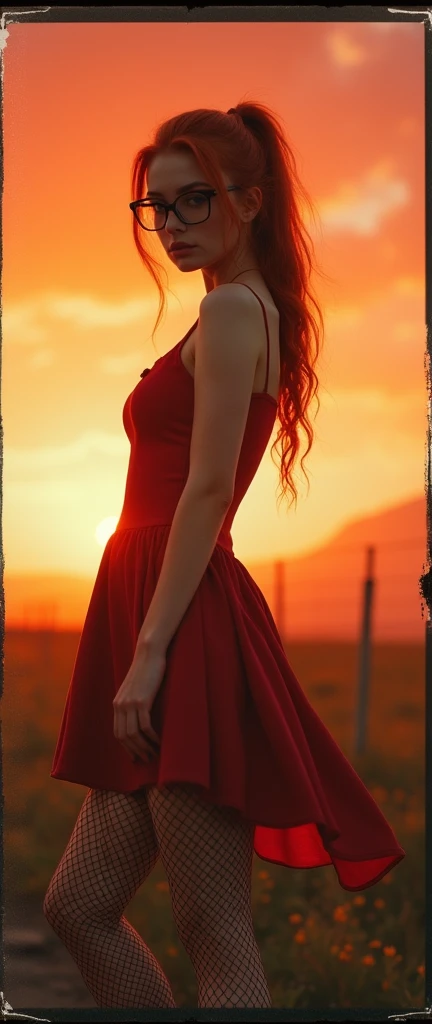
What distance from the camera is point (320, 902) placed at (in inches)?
206

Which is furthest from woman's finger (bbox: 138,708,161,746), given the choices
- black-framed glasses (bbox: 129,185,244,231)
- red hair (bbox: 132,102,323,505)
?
black-framed glasses (bbox: 129,185,244,231)

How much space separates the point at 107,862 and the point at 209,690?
434 millimetres

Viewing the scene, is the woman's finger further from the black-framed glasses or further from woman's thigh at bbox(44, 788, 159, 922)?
the black-framed glasses

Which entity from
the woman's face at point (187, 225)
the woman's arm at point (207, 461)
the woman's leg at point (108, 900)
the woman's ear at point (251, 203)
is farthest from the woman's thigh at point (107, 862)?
the woman's ear at point (251, 203)

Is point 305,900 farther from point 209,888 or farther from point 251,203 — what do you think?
point 251,203

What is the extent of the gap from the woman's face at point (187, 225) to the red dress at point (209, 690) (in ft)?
0.59

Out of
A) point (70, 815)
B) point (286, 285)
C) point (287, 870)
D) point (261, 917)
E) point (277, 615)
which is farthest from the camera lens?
point (277, 615)

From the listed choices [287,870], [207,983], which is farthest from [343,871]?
[287,870]

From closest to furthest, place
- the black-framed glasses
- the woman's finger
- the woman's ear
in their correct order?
the woman's finger
the black-framed glasses
the woman's ear

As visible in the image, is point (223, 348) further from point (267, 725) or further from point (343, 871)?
point (343, 871)

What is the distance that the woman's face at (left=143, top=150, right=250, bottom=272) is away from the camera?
2523 millimetres

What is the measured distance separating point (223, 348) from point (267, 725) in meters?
0.78

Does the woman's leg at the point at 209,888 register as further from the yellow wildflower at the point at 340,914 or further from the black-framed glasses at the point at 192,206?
the yellow wildflower at the point at 340,914

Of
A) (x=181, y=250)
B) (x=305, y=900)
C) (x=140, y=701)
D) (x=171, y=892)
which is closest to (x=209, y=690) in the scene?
(x=140, y=701)
